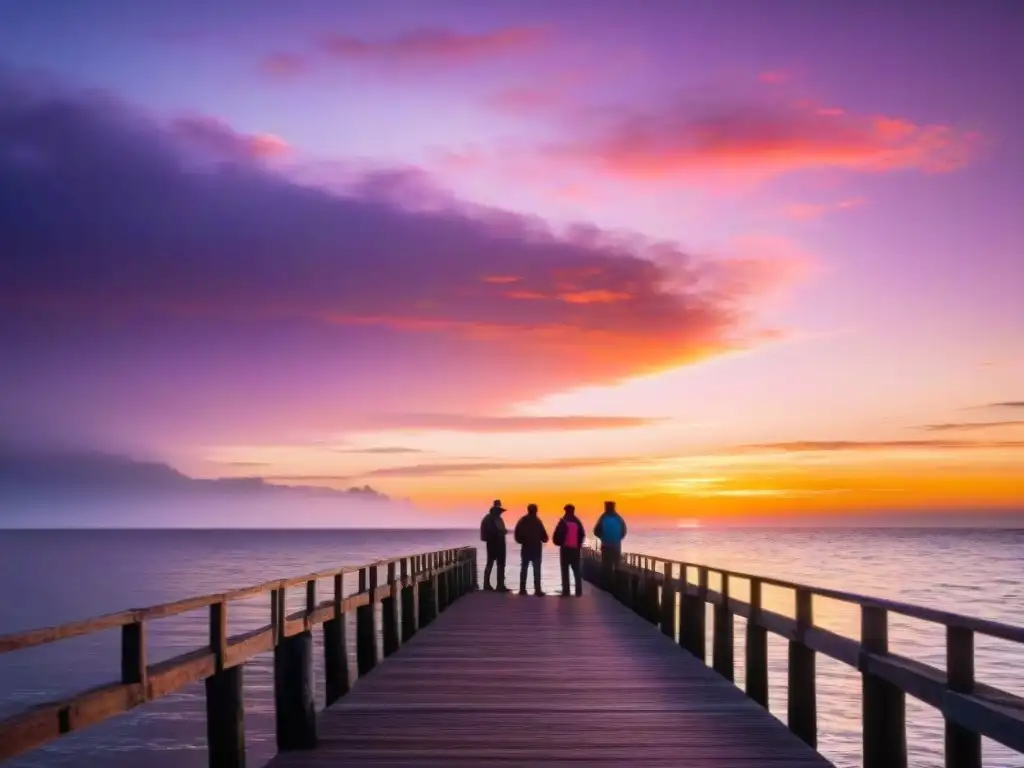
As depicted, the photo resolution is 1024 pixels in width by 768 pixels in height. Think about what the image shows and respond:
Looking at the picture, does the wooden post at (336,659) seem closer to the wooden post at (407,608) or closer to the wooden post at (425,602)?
the wooden post at (407,608)

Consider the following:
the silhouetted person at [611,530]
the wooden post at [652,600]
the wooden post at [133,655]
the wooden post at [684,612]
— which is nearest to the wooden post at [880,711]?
the wooden post at [133,655]

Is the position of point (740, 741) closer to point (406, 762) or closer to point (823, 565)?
point (406, 762)

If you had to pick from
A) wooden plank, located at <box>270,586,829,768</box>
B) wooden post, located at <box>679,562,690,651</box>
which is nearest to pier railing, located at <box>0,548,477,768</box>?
wooden plank, located at <box>270,586,829,768</box>

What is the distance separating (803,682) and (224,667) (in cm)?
491

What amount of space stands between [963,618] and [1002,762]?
Answer: 13.4m

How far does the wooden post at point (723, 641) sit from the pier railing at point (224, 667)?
3.97 m

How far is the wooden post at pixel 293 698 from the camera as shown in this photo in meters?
8.86

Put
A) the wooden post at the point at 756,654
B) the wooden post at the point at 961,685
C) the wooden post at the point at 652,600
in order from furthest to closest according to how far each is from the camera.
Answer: the wooden post at the point at 652,600, the wooden post at the point at 756,654, the wooden post at the point at 961,685

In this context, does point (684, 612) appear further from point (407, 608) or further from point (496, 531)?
point (496, 531)

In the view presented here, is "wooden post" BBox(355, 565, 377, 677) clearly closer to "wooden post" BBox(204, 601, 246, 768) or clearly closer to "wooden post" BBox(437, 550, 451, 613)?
"wooden post" BBox(204, 601, 246, 768)

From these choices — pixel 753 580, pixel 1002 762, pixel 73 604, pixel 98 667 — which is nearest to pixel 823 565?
pixel 73 604

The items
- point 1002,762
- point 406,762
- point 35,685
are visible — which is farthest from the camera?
point 35,685

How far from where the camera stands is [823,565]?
115 meters

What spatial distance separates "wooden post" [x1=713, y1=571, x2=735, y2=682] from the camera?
1327 centimetres
